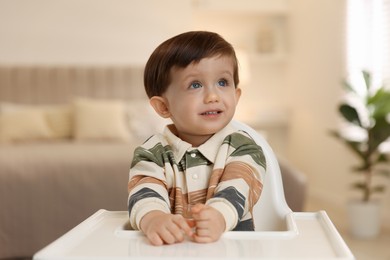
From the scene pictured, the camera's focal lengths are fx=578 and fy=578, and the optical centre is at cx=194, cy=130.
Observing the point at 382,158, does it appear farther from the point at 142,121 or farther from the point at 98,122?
the point at 98,122

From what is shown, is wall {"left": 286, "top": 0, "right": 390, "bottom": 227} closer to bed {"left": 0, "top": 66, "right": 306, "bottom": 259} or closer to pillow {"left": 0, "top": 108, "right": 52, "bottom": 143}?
bed {"left": 0, "top": 66, "right": 306, "bottom": 259}

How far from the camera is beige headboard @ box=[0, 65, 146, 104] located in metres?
4.50

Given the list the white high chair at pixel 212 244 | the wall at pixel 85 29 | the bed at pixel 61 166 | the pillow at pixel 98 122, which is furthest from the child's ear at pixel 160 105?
the wall at pixel 85 29

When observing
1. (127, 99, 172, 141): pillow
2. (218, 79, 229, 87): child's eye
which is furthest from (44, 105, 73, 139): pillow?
(218, 79, 229, 87): child's eye

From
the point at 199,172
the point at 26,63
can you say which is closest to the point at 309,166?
the point at 26,63

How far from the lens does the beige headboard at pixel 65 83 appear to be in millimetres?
4496

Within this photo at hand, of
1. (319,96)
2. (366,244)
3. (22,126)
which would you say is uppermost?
(319,96)

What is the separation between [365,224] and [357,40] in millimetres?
1466

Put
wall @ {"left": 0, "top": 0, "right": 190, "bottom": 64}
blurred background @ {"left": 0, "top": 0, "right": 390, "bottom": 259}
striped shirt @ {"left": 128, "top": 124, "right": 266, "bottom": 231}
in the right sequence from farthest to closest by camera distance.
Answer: wall @ {"left": 0, "top": 0, "right": 190, "bottom": 64}, blurred background @ {"left": 0, "top": 0, "right": 390, "bottom": 259}, striped shirt @ {"left": 128, "top": 124, "right": 266, "bottom": 231}

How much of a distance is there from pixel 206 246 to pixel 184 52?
0.40 metres

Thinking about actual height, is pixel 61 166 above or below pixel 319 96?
below

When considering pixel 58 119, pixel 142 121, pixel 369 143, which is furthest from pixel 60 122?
pixel 369 143

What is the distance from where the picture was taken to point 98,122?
4008 mm

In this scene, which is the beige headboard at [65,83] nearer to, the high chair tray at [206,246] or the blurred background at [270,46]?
the blurred background at [270,46]
